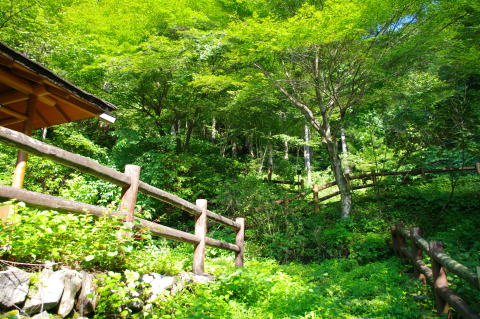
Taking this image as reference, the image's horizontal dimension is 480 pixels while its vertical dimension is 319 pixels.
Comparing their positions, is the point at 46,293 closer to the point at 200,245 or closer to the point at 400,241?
the point at 200,245

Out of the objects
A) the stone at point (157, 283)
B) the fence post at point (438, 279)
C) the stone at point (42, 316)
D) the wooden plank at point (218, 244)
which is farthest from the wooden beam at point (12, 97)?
the fence post at point (438, 279)

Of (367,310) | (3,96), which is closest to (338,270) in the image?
(367,310)

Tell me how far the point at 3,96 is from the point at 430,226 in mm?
10686

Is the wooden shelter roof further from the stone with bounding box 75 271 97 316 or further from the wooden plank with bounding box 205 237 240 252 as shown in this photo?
the stone with bounding box 75 271 97 316

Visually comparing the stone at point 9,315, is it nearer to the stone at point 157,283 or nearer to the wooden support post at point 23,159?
the stone at point 157,283

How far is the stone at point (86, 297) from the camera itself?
2.29 m

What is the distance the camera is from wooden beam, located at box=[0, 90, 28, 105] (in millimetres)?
5145

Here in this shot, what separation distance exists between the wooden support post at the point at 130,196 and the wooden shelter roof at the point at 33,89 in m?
2.41

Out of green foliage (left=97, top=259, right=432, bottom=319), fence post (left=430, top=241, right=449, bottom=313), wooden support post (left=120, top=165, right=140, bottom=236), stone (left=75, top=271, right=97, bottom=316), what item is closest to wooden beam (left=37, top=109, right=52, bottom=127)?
wooden support post (left=120, top=165, right=140, bottom=236)

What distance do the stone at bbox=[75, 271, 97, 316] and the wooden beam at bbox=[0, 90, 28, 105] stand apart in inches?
164

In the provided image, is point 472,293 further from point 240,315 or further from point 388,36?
point 388,36

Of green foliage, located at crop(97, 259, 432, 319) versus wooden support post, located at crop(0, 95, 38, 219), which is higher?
wooden support post, located at crop(0, 95, 38, 219)

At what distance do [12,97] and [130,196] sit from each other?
3738mm

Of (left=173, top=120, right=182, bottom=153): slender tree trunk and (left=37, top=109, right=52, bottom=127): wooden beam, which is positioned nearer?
(left=37, top=109, right=52, bottom=127): wooden beam
